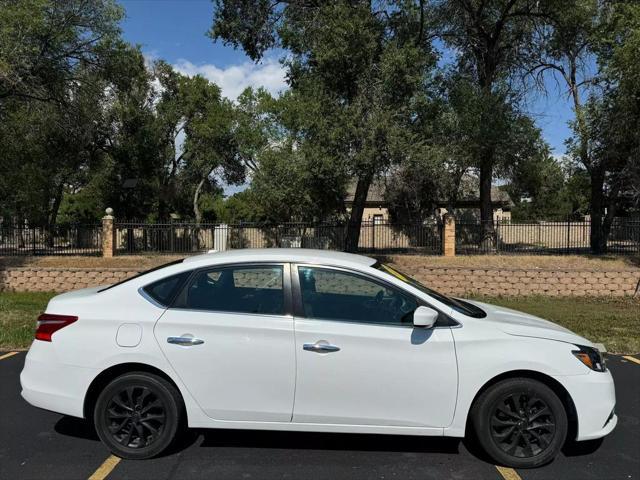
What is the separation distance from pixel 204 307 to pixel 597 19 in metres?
21.7

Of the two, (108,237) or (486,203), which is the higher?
(486,203)

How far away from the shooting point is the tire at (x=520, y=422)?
398cm

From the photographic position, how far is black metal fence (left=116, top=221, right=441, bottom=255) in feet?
74.3

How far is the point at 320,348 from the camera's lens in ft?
13.0

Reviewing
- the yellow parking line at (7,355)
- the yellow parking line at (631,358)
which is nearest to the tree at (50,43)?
the yellow parking line at (7,355)

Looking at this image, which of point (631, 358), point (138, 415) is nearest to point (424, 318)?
point (138, 415)

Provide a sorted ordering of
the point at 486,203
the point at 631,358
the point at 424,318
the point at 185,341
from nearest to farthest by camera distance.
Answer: the point at 424,318 < the point at 185,341 < the point at 631,358 < the point at 486,203

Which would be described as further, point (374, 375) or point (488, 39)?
point (488, 39)

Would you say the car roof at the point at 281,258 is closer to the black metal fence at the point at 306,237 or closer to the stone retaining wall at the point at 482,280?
the stone retaining wall at the point at 482,280

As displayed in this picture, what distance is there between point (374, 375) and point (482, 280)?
11642mm

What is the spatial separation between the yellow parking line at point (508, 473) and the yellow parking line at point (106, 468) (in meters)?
2.80

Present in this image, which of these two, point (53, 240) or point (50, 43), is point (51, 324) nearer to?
point (50, 43)

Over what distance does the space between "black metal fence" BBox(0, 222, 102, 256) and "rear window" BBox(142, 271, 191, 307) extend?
18.9 metres

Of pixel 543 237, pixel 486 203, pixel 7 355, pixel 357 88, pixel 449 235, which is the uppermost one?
pixel 357 88
